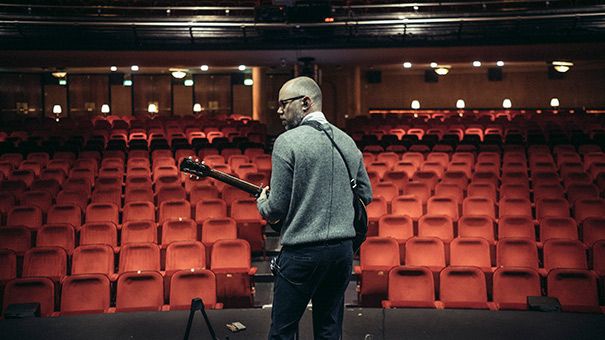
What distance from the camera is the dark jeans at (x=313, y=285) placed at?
9.05 ft

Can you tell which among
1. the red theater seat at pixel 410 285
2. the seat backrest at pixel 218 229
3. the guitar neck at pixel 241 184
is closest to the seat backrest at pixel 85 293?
the seat backrest at pixel 218 229

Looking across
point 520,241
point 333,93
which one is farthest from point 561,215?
point 333,93

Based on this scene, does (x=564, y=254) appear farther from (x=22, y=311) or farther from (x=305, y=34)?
(x=305, y=34)

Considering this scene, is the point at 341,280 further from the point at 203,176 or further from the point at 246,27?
the point at 246,27

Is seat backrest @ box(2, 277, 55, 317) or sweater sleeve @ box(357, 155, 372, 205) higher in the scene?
sweater sleeve @ box(357, 155, 372, 205)

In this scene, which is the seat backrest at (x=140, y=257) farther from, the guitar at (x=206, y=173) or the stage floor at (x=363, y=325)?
the guitar at (x=206, y=173)

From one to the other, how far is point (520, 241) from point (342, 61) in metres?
9.98

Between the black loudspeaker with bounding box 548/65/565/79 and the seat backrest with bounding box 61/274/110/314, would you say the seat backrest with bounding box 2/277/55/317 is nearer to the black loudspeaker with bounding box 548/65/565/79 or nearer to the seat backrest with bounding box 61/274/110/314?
the seat backrest with bounding box 61/274/110/314

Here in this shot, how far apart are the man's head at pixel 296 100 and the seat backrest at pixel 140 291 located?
10.7 ft

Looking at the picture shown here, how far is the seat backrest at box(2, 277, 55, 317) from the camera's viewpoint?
5609 millimetres

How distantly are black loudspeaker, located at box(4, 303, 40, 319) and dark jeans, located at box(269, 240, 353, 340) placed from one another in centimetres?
286

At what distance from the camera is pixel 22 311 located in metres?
5.09

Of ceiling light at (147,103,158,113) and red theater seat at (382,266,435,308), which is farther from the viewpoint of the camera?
ceiling light at (147,103,158,113)

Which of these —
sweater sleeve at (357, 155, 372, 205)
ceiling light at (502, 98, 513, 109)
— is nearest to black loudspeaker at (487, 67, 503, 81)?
ceiling light at (502, 98, 513, 109)
